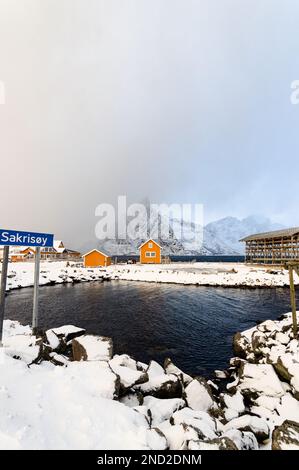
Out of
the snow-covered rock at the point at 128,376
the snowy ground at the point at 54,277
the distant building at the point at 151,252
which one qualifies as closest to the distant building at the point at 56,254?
the distant building at the point at 151,252

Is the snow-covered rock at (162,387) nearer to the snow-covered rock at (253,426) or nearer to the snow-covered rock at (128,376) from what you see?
the snow-covered rock at (128,376)

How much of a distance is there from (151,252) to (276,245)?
32.4 m

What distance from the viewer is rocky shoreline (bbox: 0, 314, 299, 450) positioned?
487 centimetres

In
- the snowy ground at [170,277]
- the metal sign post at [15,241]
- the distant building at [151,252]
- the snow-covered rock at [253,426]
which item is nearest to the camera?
the snow-covered rock at [253,426]

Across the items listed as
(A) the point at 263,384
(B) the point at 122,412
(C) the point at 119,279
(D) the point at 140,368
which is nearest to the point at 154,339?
(D) the point at 140,368

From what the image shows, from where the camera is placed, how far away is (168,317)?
18938 millimetres

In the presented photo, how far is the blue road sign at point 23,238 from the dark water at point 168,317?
767 centimetres

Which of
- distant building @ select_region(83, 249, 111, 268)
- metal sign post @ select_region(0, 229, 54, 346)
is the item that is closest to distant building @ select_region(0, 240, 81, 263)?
distant building @ select_region(83, 249, 111, 268)

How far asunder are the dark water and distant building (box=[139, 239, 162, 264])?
31.7 m

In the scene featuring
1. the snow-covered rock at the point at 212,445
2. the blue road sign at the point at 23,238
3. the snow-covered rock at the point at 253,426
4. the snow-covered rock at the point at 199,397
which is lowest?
the snow-covered rock at the point at 199,397

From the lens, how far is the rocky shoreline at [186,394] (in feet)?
16.0

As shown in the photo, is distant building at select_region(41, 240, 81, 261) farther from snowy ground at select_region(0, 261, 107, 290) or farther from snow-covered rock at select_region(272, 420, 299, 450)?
snow-covered rock at select_region(272, 420, 299, 450)

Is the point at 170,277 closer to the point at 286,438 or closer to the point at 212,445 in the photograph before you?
the point at 286,438

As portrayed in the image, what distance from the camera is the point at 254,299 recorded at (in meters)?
25.9
